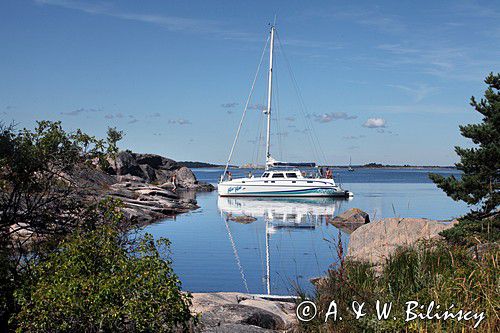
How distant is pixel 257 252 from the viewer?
2541 centimetres

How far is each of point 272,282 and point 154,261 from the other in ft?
37.4

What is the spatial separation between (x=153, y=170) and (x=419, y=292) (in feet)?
239

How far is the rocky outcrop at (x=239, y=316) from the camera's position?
30.6ft

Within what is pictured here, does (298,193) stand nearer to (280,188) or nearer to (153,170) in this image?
(280,188)

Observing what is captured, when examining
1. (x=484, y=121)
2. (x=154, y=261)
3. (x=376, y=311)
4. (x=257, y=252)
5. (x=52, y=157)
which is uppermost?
(x=484, y=121)

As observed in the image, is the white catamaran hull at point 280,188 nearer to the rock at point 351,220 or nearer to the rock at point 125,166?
the rock at point 125,166

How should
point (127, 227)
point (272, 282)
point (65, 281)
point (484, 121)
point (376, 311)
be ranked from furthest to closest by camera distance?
point (272, 282)
point (484, 121)
point (127, 227)
point (376, 311)
point (65, 281)

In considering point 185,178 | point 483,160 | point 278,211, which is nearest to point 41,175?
point 483,160

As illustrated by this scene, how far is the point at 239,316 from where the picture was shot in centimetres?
999

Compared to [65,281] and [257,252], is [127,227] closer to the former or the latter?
[65,281]

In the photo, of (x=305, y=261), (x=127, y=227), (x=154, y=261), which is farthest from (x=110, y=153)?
(x=305, y=261)

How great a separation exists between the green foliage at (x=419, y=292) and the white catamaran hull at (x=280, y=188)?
161 ft

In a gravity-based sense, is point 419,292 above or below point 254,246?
above

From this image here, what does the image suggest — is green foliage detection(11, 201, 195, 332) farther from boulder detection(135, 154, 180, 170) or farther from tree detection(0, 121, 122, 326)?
boulder detection(135, 154, 180, 170)
